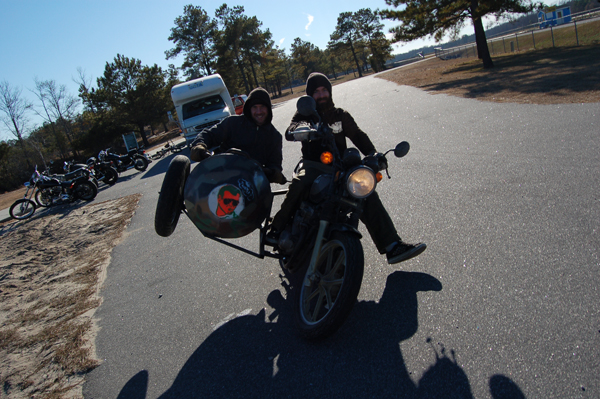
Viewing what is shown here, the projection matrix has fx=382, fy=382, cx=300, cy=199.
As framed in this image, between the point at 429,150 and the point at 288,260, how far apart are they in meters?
5.04

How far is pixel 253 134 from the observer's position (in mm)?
4258

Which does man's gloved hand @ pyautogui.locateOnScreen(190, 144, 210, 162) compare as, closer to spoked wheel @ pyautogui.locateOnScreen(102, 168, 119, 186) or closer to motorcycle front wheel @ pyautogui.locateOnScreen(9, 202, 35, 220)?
motorcycle front wheel @ pyautogui.locateOnScreen(9, 202, 35, 220)

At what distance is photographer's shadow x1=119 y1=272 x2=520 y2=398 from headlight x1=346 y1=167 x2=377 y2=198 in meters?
0.99

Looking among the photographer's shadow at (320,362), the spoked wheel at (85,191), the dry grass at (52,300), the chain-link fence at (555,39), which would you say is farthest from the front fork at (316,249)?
the chain-link fence at (555,39)

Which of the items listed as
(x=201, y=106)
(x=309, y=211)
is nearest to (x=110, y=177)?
(x=201, y=106)

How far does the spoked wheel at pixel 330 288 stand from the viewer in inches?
103

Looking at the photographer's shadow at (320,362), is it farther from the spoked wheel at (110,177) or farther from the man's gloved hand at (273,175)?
the spoked wheel at (110,177)

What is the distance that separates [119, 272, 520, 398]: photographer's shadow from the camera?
2.32 meters

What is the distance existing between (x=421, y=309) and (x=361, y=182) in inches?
43.4

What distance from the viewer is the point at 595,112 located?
7.62 m

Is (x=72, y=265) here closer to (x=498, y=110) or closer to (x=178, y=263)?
(x=178, y=263)

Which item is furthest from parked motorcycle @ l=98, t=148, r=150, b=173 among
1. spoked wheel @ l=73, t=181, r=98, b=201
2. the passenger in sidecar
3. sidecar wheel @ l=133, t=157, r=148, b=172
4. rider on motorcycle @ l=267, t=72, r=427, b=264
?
rider on motorcycle @ l=267, t=72, r=427, b=264

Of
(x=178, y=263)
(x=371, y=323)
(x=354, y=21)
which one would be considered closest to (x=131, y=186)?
(x=178, y=263)

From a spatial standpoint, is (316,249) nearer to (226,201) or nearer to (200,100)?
(226,201)
